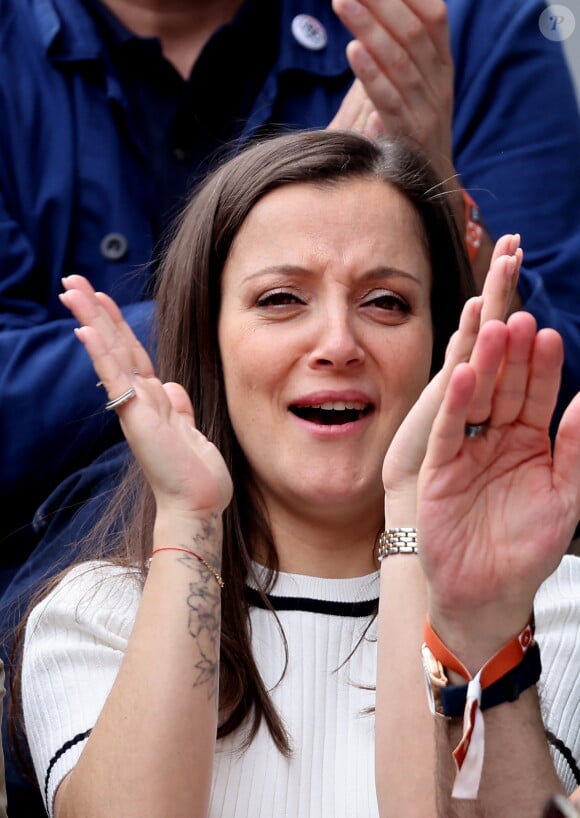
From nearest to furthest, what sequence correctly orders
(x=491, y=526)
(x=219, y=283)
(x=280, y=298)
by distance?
(x=491, y=526)
(x=280, y=298)
(x=219, y=283)

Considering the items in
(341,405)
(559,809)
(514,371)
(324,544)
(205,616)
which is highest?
(514,371)

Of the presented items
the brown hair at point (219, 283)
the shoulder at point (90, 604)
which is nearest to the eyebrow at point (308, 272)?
the brown hair at point (219, 283)

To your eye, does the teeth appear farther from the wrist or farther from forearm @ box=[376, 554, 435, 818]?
the wrist

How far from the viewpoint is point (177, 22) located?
10.3 feet

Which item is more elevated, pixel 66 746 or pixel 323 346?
pixel 323 346

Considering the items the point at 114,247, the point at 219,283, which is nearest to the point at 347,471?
the point at 219,283

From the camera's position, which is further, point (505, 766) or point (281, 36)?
point (281, 36)

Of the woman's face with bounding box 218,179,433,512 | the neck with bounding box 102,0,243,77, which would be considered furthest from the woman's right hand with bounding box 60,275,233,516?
the neck with bounding box 102,0,243,77

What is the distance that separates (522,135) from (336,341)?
1011 mm

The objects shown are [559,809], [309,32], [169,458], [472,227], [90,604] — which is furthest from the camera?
[309,32]

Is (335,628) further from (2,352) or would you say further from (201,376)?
(2,352)

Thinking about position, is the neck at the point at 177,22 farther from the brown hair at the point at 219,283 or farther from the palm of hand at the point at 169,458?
the palm of hand at the point at 169,458

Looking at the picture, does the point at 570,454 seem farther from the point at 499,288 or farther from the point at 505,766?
the point at 505,766

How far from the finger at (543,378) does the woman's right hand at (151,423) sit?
516mm
